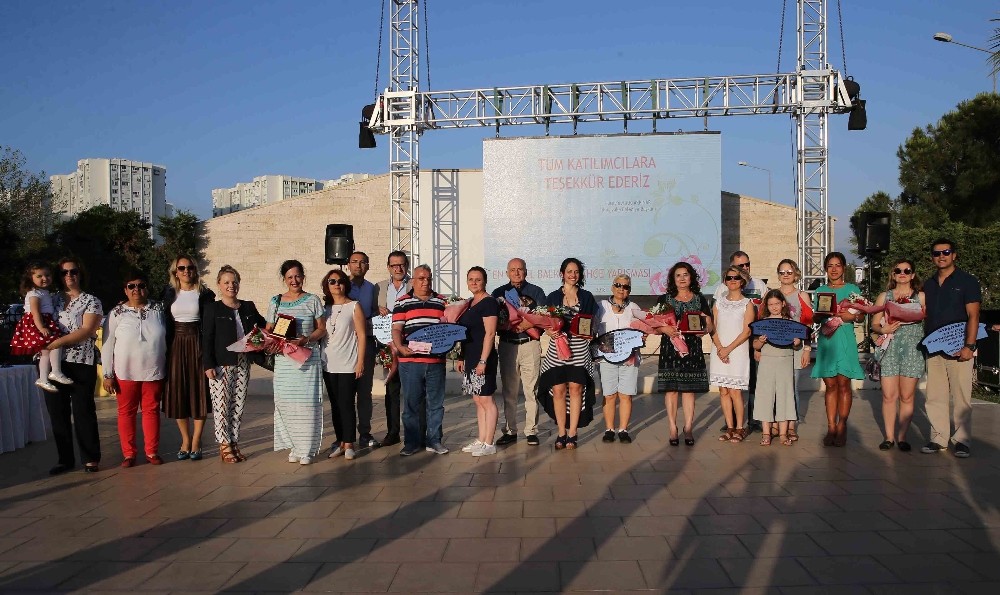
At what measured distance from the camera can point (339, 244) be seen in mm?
14219

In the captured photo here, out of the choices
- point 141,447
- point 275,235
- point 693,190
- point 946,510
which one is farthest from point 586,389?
point 275,235

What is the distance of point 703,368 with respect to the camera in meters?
7.02

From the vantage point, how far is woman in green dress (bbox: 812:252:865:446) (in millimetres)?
6820

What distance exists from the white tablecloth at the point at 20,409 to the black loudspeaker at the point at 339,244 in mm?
6627

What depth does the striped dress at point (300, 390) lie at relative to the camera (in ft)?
21.4

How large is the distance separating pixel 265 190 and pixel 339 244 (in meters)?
37.1

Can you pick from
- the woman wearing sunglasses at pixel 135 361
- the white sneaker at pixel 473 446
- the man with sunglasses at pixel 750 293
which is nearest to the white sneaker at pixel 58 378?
the woman wearing sunglasses at pixel 135 361

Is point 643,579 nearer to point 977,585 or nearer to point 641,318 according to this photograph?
point 977,585

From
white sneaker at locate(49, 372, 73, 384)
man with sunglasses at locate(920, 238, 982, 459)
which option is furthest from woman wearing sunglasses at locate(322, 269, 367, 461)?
man with sunglasses at locate(920, 238, 982, 459)

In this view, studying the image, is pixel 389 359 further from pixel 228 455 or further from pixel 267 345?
pixel 228 455

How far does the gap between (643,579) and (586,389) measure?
329 cm

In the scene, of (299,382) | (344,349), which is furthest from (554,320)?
(299,382)

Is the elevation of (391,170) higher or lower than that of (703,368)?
higher

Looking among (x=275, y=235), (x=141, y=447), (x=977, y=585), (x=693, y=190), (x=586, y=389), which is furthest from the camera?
(x=275, y=235)
